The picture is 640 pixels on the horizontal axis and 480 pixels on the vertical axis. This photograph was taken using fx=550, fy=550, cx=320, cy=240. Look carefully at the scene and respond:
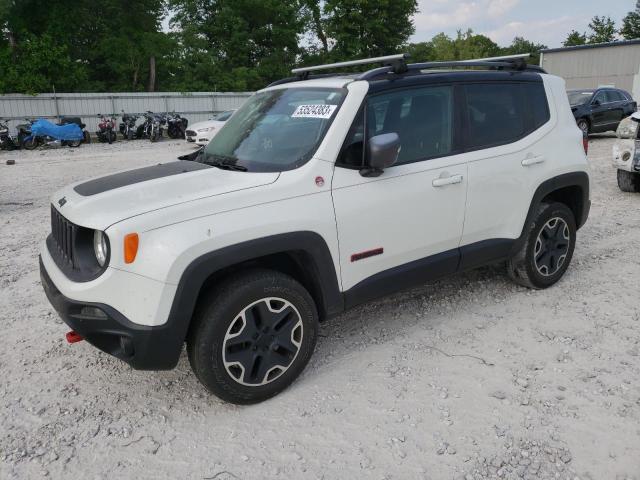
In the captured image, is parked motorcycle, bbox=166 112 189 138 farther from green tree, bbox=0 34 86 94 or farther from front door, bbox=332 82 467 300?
front door, bbox=332 82 467 300

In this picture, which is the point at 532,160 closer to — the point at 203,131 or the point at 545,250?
the point at 545,250

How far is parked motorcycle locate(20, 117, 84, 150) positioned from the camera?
19.5m

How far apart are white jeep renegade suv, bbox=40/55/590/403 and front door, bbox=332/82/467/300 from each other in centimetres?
1

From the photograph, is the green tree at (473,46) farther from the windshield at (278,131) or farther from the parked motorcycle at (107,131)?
the windshield at (278,131)

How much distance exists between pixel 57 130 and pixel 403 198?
19.6 m

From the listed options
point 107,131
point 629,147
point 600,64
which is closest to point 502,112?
point 629,147

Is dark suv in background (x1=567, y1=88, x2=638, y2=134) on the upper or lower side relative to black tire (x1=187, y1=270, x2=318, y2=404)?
upper

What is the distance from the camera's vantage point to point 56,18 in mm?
33844

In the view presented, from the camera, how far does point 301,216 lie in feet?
10.2

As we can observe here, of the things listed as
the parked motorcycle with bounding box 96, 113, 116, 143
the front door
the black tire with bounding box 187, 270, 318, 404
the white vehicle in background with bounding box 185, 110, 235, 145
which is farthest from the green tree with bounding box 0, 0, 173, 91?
the black tire with bounding box 187, 270, 318, 404

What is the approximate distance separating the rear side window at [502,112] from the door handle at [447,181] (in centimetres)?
33

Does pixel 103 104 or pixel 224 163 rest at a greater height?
pixel 103 104

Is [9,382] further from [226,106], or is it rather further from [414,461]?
[226,106]

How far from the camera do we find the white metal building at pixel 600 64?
3162 centimetres
